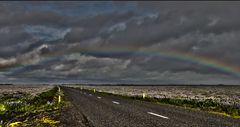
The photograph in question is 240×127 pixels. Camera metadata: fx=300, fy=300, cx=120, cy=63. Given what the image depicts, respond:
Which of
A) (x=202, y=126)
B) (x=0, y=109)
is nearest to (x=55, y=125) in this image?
(x=202, y=126)

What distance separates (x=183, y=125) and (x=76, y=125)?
4126 millimetres

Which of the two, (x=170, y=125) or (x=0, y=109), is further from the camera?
(x=0, y=109)

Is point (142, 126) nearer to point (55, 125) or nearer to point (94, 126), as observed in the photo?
point (94, 126)

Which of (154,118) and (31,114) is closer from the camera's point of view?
(154,118)

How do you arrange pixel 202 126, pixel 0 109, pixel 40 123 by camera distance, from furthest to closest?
pixel 0 109, pixel 40 123, pixel 202 126

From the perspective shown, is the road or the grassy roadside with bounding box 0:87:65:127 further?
the grassy roadside with bounding box 0:87:65:127

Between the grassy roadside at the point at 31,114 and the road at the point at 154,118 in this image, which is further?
the grassy roadside at the point at 31,114

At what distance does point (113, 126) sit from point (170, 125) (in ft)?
7.11

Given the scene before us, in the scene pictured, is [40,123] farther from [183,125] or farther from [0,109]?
[0,109]

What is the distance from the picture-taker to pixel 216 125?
1141 cm

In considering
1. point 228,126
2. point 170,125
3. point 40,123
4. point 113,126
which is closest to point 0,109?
point 40,123

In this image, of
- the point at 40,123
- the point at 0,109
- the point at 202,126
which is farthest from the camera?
the point at 0,109

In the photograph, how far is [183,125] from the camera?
1133 cm

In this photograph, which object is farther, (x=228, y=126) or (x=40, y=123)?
(x=40, y=123)
